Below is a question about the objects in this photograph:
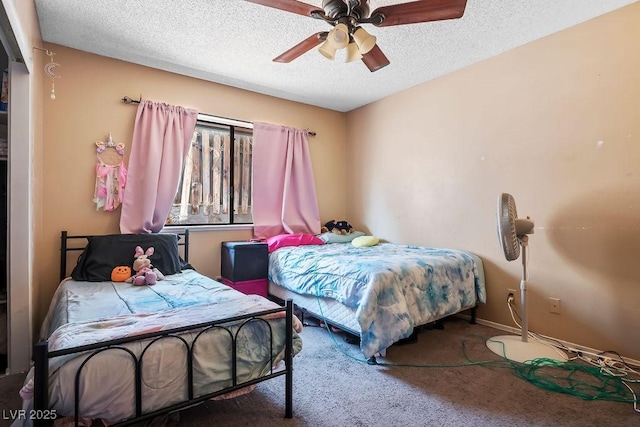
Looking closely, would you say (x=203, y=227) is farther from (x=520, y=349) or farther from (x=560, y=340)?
(x=560, y=340)

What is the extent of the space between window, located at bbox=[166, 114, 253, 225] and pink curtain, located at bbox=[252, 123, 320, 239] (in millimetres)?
173

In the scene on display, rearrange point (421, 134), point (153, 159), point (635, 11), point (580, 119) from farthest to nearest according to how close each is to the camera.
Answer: point (421, 134) → point (153, 159) → point (580, 119) → point (635, 11)

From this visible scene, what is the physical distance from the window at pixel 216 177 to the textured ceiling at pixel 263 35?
0.58 metres

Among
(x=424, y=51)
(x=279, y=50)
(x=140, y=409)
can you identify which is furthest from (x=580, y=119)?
(x=140, y=409)

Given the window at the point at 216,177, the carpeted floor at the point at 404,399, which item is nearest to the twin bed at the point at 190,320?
the carpeted floor at the point at 404,399

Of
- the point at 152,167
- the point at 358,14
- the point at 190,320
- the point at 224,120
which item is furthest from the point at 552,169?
the point at 152,167

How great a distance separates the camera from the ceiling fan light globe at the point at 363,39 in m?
1.84

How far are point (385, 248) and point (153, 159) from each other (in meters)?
2.54

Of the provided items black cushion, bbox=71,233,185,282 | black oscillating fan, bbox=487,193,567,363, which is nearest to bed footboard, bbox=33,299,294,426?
black cushion, bbox=71,233,185,282

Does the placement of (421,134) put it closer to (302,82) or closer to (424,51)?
(424,51)

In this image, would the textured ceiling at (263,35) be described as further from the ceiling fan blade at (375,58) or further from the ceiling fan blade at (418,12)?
the ceiling fan blade at (418,12)

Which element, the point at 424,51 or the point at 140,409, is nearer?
the point at 140,409

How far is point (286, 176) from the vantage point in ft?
12.9

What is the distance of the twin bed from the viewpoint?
1197 mm
